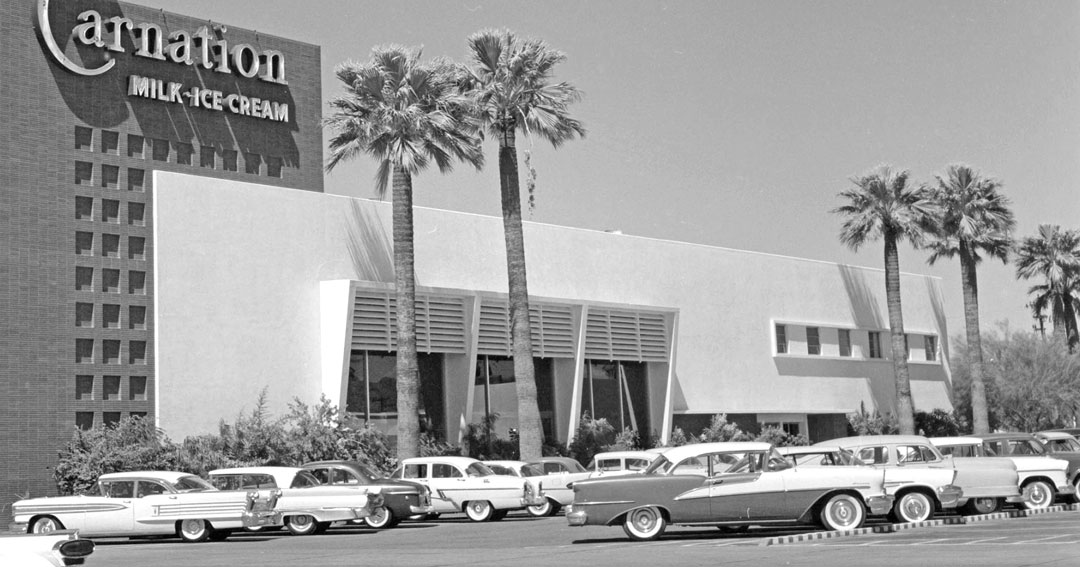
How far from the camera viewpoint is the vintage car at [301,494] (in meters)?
25.5

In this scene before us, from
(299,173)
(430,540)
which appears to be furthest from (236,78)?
(430,540)

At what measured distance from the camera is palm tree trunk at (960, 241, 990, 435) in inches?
1989

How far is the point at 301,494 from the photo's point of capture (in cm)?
2581

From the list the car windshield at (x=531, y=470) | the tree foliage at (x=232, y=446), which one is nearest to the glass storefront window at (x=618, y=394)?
the tree foliage at (x=232, y=446)

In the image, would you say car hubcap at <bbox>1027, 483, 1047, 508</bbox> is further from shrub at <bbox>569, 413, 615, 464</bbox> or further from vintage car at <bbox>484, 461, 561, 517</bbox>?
shrub at <bbox>569, 413, 615, 464</bbox>

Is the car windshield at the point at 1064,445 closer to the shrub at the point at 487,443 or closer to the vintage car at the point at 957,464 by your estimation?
the vintage car at the point at 957,464

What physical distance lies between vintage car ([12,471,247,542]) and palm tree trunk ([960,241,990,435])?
33.9m

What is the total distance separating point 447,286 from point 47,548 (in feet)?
90.6

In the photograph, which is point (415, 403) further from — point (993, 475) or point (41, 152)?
point (993, 475)

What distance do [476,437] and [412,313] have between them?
5.76 metres

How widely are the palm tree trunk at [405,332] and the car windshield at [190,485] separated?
7553 mm

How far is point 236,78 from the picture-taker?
118 feet

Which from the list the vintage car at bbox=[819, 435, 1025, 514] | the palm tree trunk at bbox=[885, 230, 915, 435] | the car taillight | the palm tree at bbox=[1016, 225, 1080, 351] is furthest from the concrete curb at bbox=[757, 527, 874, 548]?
the palm tree at bbox=[1016, 225, 1080, 351]

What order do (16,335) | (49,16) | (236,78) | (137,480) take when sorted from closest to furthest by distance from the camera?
(137,480), (16,335), (49,16), (236,78)
